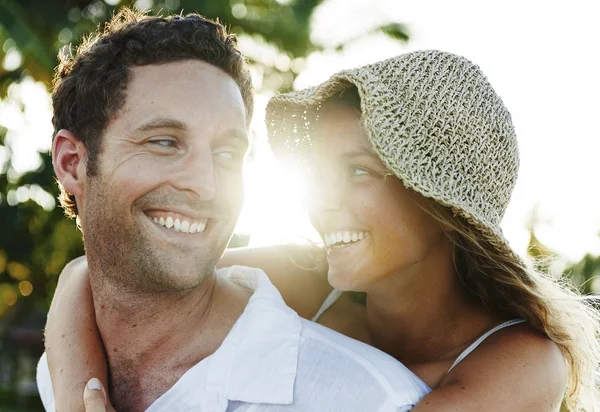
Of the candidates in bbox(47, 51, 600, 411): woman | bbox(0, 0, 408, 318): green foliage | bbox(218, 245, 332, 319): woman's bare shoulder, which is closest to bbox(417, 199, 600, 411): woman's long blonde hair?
bbox(47, 51, 600, 411): woman

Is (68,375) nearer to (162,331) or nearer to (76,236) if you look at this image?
(162,331)

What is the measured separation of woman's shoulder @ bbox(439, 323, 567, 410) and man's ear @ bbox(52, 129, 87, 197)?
1.60 metres

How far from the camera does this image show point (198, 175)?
8.03 feet

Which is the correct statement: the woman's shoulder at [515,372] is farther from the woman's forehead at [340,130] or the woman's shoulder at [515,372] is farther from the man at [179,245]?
the woman's forehead at [340,130]

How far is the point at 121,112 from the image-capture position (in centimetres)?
258

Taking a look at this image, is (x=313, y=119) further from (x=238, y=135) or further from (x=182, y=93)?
(x=182, y=93)

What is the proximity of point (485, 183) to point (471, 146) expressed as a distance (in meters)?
0.16

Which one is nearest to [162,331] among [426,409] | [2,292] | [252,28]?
[426,409]

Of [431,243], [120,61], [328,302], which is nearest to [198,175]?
[120,61]

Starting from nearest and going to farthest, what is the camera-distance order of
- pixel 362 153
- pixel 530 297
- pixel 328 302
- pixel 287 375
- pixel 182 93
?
pixel 287 375 → pixel 182 93 → pixel 362 153 → pixel 530 297 → pixel 328 302

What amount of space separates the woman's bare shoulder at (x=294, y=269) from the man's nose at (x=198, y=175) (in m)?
0.93

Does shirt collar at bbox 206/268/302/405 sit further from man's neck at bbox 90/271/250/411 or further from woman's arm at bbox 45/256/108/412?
woman's arm at bbox 45/256/108/412

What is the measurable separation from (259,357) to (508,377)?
0.90 m

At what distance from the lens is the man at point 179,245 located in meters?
2.31
